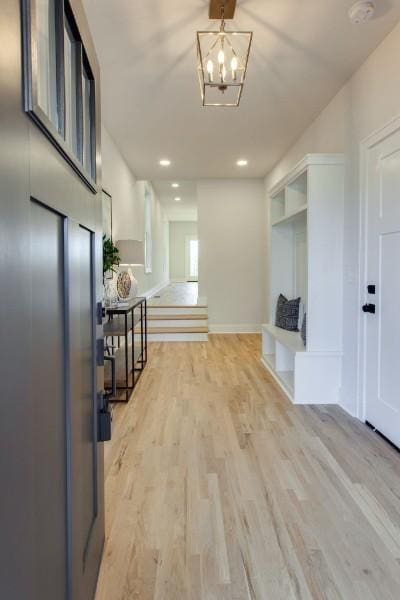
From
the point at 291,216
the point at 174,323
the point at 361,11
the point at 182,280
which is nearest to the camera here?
the point at 361,11

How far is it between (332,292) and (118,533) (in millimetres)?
2503

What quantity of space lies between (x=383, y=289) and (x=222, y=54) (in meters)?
1.83

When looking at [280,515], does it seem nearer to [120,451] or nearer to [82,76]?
[120,451]

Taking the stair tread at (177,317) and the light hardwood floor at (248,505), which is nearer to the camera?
the light hardwood floor at (248,505)

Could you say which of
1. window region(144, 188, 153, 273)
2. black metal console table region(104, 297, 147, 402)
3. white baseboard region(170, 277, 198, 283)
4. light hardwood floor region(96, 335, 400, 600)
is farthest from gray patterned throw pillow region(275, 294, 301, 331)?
white baseboard region(170, 277, 198, 283)

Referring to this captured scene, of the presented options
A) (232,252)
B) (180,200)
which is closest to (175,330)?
(232,252)

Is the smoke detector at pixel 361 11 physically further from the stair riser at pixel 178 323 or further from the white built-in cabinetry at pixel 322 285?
the stair riser at pixel 178 323

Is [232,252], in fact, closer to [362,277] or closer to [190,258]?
[362,277]

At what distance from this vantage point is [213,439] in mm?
2738

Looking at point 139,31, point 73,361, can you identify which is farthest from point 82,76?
point 139,31

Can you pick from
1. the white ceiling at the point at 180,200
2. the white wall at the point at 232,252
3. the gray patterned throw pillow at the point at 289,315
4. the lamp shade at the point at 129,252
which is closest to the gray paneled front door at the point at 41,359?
the lamp shade at the point at 129,252

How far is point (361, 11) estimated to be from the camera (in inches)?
91.9

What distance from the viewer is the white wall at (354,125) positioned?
264 cm

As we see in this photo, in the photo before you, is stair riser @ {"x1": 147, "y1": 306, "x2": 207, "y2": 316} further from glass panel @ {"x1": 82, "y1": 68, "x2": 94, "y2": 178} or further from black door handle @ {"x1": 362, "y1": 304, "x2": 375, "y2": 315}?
glass panel @ {"x1": 82, "y1": 68, "x2": 94, "y2": 178}
